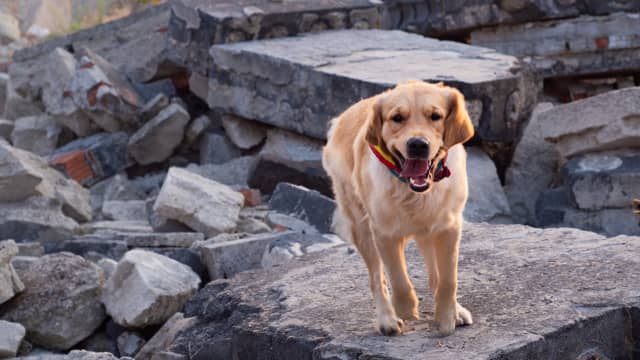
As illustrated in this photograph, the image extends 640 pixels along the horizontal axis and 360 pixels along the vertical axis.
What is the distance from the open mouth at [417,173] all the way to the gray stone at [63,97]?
7945 mm

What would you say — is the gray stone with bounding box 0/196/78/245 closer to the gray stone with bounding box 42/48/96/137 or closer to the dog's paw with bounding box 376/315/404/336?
the gray stone with bounding box 42/48/96/137

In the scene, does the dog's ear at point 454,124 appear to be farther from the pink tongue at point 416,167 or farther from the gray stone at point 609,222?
the gray stone at point 609,222

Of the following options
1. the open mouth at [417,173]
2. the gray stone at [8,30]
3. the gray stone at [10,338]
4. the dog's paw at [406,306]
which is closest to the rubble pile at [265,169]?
the gray stone at [10,338]

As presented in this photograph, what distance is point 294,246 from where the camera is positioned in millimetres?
7629

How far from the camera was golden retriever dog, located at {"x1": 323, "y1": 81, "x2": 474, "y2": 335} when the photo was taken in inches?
183

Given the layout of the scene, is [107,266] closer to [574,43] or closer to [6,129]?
[6,129]

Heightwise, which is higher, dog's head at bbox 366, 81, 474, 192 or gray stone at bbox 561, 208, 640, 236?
dog's head at bbox 366, 81, 474, 192

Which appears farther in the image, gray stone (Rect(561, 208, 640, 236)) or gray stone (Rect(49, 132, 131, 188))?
gray stone (Rect(49, 132, 131, 188))

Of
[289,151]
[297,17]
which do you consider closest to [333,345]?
[289,151]

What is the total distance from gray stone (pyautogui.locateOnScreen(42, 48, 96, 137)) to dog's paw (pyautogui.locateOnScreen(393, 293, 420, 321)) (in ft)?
24.8

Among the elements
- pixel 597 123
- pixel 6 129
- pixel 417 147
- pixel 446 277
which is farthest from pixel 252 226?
pixel 6 129

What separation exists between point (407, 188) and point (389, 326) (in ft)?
2.13

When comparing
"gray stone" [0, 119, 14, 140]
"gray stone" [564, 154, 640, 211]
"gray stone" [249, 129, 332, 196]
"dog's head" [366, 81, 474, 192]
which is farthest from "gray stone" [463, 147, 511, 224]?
"gray stone" [0, 119, 14, 140]

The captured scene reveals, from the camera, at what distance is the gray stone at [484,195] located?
891 centimetres
